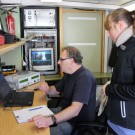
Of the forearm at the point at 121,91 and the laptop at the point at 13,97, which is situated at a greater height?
the forearm at the point at 121,91

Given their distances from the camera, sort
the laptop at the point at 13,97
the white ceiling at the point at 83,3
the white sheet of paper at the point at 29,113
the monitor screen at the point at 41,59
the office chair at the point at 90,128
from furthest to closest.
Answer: the monitor screen at the point at 41,59
the white ceiling at the point at 83,3
the laptop at the point at 13,97
the office chair at the point at 90,128
the white sheet of paper at the point at 29,113

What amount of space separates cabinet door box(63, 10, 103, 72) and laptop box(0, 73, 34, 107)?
1508 mm

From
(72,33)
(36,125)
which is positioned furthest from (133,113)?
(72,33)

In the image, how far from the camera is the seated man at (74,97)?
1695 millimetres

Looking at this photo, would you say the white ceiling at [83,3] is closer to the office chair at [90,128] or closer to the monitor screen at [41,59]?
the monitor screen at [41,59]

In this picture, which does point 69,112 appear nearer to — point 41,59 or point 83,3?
point 41,59

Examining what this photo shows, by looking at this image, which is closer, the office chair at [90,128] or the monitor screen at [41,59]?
the office chair at [90,128]

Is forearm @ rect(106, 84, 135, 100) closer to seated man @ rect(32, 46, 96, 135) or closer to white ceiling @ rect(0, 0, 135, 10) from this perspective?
seated man @ rect(32, 46, 96, 135)

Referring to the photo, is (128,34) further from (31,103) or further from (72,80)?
(31,103)

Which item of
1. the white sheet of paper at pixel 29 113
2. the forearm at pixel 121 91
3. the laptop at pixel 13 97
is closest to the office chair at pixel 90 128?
the white sheet of paper at pixel 29 113

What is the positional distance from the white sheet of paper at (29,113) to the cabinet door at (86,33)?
1.83 metres

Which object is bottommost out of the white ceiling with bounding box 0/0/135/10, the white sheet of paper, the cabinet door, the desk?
the desk

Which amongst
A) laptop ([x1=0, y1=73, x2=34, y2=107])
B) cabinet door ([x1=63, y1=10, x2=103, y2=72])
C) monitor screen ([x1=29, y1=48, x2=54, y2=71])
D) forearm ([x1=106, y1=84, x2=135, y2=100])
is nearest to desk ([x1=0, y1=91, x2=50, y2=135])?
laptop ([x1=0, y1=73, x2=34, y2=107])

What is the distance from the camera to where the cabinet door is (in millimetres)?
3381
